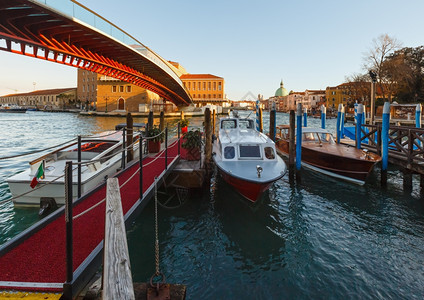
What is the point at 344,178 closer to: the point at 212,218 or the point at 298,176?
the point at 298,176

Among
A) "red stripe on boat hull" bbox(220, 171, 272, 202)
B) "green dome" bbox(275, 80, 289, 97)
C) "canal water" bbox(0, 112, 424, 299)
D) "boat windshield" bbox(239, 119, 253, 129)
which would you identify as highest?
"green dome" bbox(275, 80, 289, 97)

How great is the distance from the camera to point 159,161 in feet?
28.8

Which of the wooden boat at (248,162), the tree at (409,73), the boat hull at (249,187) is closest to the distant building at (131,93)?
the tree at (409,73)

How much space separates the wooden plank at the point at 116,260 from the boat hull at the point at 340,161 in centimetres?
1007

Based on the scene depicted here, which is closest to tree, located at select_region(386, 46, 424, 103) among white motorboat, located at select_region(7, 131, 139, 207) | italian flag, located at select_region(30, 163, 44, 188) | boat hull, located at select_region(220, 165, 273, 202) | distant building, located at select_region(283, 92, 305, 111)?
boat hull, located at select_region(220, 165, 273, 202)

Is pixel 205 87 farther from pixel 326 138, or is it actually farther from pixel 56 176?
pixel 56 176

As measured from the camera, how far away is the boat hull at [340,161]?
32.4ft

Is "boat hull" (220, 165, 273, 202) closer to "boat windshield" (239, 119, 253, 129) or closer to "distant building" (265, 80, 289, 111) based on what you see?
"boat windshield" (239, 119, 253, 129)

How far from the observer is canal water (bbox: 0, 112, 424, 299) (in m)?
4.64

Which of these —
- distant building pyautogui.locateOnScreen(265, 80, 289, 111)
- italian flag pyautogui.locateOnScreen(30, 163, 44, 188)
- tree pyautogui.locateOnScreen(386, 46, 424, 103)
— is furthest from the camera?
distant building pyautogui.locateOnScreen(265, 80, 289, 111)

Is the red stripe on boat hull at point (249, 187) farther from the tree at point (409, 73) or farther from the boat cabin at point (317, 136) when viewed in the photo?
the tree at point (409, 73)

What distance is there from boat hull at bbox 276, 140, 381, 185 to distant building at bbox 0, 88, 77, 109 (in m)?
97.1

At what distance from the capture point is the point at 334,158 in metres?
10.6

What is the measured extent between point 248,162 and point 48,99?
124m
